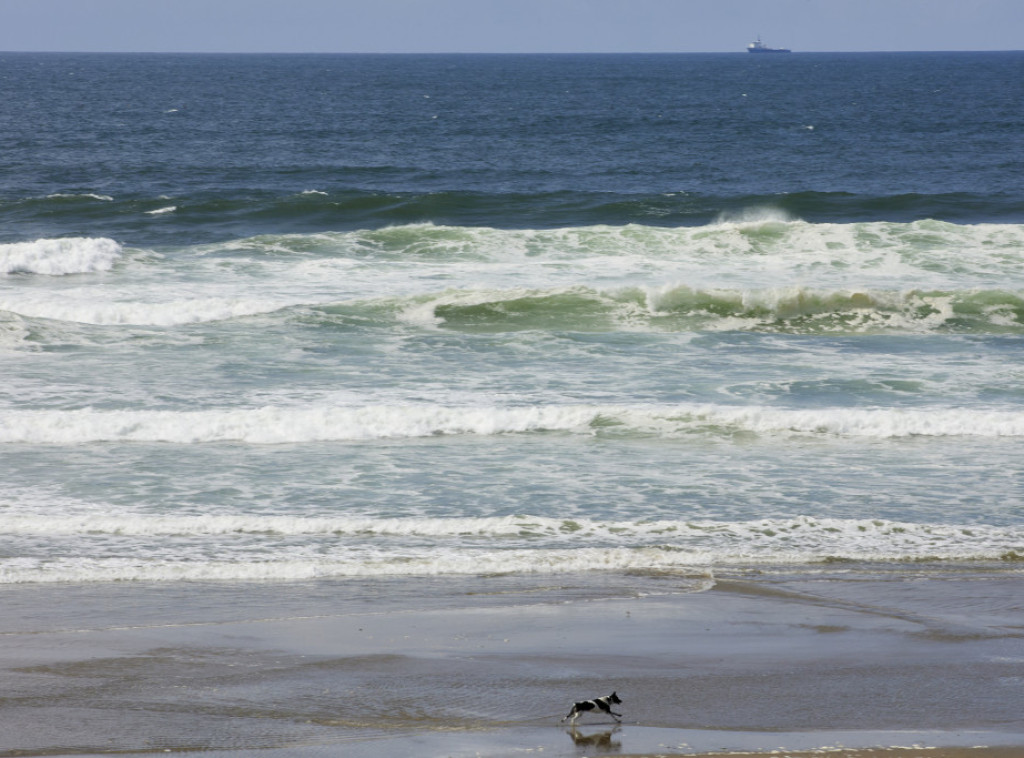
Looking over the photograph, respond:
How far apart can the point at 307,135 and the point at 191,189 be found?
18.1 metres

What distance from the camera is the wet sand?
5562mm

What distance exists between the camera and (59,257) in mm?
22000

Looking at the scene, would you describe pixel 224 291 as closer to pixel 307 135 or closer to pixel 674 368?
pixel 674 368

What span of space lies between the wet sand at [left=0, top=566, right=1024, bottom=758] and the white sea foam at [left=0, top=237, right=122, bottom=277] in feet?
49.0

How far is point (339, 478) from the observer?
36.0 ft

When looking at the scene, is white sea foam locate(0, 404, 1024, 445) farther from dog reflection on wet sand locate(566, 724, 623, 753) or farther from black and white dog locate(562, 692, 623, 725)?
dog reflection on wet sand locate(566, 724, 623, 753)

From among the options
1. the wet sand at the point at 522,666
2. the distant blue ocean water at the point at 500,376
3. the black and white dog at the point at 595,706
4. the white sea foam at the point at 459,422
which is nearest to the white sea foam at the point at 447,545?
the distant blue ocean water at the point at 500,376

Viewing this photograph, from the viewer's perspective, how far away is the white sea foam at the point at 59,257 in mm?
21516

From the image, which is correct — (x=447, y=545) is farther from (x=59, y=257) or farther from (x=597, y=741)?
(x=59, y=257)

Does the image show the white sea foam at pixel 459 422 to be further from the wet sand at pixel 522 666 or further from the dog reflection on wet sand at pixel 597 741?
the dog reflection on wet sand at pixel 597 741

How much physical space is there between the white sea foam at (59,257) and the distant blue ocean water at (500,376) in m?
0.08

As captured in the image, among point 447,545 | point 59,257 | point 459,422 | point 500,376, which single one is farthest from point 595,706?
point 59,257

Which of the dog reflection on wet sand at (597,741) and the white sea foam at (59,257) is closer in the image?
the dog reflection on wet sand at (597,741)

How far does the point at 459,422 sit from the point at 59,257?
12.6 metres
